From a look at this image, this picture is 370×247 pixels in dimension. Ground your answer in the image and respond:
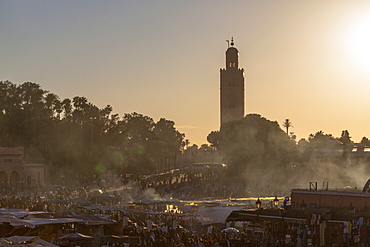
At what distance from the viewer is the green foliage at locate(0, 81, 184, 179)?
3482 inches

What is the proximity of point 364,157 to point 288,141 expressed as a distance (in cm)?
1181

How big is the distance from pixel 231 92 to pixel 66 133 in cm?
4288

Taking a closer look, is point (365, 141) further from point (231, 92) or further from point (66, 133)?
point (66, 133)

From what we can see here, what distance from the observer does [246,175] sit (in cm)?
8794

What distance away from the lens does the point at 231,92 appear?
5030 inches

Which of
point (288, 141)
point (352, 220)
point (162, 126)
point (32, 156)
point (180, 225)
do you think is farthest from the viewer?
point (162, 126)

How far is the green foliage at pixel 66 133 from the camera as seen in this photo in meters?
88.4

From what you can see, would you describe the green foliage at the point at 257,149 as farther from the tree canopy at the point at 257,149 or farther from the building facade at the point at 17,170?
the building facade at the point at 17,170

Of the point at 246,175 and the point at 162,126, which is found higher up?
the point at 162,126

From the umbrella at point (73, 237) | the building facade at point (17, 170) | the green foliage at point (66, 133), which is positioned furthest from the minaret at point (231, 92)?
the umbrella at point (73, 237)

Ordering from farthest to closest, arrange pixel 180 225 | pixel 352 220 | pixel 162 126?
pixel 162 126, pixel 180 225, pixel 352 220

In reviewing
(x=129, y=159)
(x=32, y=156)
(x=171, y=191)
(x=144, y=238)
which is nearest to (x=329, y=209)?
(x=144, y=238)

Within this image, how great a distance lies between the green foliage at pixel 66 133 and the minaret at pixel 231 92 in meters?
24.0

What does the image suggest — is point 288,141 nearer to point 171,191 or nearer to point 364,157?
point 364,157
